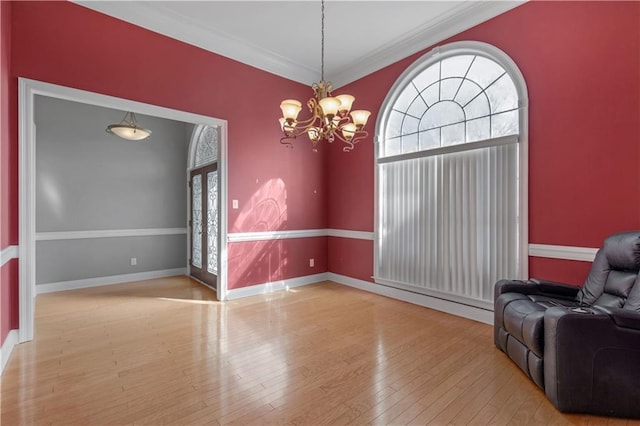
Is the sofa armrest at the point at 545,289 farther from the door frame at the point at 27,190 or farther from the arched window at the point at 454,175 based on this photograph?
the door frame at the point at 27,190

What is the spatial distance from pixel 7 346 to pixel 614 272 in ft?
16.5

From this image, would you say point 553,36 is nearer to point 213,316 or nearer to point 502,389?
point 502,389

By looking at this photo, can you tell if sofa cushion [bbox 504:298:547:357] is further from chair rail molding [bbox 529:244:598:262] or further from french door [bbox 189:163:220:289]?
french door [bbox 189:163:220:289]

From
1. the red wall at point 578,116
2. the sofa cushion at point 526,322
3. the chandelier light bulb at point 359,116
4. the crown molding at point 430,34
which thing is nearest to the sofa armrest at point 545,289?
the sofa cushion at point 526,322

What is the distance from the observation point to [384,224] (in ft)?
14.7

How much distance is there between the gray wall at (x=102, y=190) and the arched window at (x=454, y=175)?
4018 mm

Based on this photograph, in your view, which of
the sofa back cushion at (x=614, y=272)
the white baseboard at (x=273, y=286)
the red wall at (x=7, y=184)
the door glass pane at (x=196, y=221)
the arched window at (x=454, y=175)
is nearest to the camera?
the sofa back cushion at (x=614, y=272)

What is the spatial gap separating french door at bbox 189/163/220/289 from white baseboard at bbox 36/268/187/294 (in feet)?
1.43

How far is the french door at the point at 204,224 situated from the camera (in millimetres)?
4918

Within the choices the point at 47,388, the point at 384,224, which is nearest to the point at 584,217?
the point at 384,224

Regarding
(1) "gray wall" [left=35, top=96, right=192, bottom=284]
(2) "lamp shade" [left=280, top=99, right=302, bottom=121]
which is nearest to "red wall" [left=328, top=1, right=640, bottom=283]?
(2) "lamp shade" [left=280, top=99, right=302, bottom=121]

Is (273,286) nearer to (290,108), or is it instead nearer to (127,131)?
(290,108)

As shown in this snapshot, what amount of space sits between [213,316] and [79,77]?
2.98 meters

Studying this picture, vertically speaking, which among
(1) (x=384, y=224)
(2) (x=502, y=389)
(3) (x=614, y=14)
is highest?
(3) (x=614, y=14)
